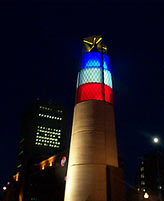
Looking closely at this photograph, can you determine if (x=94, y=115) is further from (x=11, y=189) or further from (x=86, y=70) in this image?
(x=11, y=189)

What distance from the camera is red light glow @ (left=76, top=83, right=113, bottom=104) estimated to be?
24.0 metres

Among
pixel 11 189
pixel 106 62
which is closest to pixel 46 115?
pixel 11 189

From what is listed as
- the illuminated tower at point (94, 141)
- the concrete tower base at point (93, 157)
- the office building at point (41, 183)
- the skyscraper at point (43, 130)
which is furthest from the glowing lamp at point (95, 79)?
the skyscraper at point (43, 130)

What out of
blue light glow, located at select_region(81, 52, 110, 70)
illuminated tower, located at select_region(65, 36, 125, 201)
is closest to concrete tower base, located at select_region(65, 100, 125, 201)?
illuminated tower, located at select_region(65, 36, 125, 201)

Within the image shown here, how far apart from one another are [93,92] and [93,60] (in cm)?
426

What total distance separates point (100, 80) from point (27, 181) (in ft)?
322

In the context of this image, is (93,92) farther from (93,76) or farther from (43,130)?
(43,130)

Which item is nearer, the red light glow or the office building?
the red light glow

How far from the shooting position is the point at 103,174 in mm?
20266

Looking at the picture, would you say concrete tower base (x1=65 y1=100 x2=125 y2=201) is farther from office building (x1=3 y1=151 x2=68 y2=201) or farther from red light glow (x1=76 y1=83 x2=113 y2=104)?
office building (x1=3 y1=151 x2=68 y2=201)

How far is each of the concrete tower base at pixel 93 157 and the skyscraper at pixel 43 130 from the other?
152317 millimetres

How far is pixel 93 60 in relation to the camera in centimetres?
2619

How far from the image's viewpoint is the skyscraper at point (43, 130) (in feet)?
566

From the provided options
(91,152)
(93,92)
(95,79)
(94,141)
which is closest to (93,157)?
(91,152)
